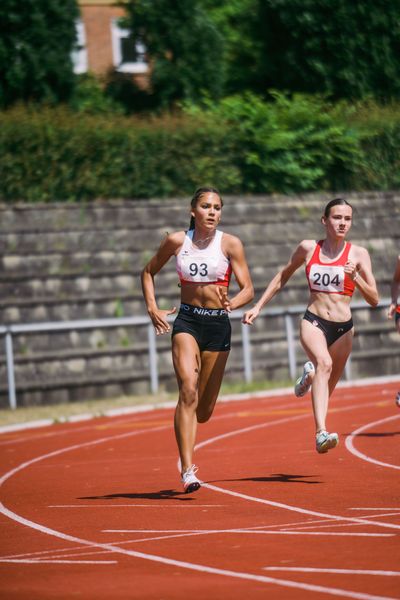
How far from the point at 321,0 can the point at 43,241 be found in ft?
33.9

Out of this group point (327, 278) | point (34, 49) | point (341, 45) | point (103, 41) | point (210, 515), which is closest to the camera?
point (210, 515)

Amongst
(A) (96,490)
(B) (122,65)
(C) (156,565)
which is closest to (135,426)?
(A) (96,490)

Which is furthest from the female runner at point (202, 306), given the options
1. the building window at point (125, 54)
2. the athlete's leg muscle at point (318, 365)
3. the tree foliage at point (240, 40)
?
the building window at point (125, 54)

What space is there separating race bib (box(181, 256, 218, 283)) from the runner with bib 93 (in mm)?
852

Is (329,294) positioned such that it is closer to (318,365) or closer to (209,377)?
(318,365)

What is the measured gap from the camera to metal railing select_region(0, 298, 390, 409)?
2197 cm

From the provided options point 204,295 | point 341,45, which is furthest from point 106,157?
point 204,295

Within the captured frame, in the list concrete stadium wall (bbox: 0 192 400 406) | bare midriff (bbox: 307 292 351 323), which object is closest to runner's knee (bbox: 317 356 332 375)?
bare midriff (bbox: 307 292 351 323)

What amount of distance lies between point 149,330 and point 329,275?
34.1 feet

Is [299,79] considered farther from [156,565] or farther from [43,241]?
[156,565]

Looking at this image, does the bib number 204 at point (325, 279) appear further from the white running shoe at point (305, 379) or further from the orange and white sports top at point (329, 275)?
the white running shoe at point (305, 379)

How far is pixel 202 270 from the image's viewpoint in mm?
12008

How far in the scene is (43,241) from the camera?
26281 mm

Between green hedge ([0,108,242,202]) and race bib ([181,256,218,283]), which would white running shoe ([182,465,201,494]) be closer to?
race bib ([181,256,218,283])
